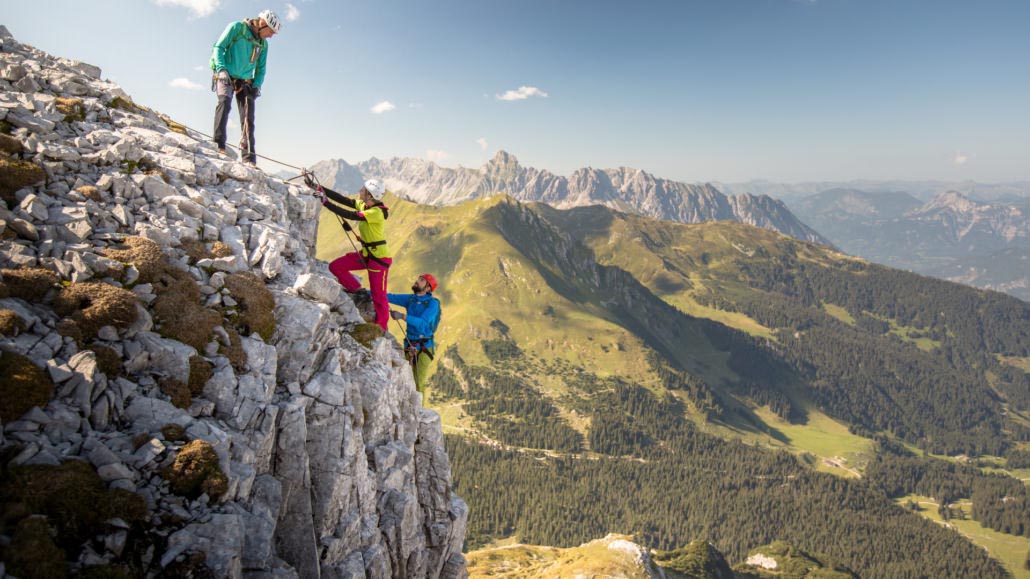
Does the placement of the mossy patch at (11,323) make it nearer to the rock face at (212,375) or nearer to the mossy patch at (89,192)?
the rock face at (212,375)

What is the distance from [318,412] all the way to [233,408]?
3345 mm

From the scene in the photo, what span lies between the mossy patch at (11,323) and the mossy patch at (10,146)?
9130 millimetres

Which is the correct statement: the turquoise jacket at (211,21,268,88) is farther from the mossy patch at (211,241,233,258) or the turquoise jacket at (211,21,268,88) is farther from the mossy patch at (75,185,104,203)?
the mossy patch at (211,241,233,258)

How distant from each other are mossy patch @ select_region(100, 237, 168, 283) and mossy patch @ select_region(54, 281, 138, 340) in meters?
1.62

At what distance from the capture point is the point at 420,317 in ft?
83.9

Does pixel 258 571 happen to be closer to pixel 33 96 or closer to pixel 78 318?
pixel 78 318

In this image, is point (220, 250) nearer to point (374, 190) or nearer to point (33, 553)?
point (374, 190)

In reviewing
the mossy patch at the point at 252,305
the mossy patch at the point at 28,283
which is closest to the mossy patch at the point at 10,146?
the mossy patch at the point at 28,283

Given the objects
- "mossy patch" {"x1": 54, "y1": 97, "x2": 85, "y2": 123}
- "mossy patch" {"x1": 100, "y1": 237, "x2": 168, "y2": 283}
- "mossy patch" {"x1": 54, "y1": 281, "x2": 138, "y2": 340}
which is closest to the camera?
"mossy patch" {"x1": 54, "y1": 281, "x2": 138, "y2": 340}

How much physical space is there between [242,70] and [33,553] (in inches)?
971

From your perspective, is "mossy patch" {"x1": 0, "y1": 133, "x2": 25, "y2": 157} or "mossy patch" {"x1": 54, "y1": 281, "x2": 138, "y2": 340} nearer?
"mossy patch" {"x1": 54, "y1": 281, "x2": 138, "y2": 340}

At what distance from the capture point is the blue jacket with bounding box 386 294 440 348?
1006 inches

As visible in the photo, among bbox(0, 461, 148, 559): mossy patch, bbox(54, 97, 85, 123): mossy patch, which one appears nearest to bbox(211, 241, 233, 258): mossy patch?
bbox(54, 97, 85, 123): mossy patch

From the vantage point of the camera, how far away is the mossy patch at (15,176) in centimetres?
1568
